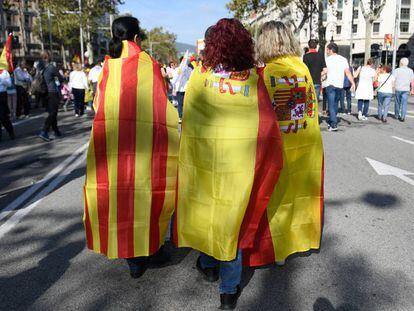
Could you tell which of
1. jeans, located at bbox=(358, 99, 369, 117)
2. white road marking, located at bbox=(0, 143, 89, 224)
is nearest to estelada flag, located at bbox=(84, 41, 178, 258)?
white road marking, located at bbox=(0, 143, 89, 224)

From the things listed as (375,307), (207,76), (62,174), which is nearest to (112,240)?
(207,76)

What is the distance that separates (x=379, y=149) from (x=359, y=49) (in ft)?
221

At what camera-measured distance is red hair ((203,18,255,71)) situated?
2.66m

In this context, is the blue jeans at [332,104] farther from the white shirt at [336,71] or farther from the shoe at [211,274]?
the shoe at [211,274]

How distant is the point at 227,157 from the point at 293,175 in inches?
29.5

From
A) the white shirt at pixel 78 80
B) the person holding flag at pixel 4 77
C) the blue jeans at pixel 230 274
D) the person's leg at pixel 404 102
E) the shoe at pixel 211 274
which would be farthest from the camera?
the white shirt at pixel 78 80

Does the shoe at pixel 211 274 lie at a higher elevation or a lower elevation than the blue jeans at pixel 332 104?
lower

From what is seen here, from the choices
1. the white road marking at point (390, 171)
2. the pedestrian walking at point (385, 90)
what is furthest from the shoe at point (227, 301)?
A: the pedestrian walking at point (385, 90)

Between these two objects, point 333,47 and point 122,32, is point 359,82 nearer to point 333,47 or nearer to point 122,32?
point 333,47

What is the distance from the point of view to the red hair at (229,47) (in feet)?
8.73

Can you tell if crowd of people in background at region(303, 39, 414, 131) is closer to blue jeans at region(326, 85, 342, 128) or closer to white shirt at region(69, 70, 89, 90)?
blue jeans at region(326, 85, 342, 128)

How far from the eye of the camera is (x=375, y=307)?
9.38 ft

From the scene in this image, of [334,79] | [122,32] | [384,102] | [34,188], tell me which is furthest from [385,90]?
[122,32]

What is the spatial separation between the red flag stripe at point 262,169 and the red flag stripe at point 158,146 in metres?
0.63
